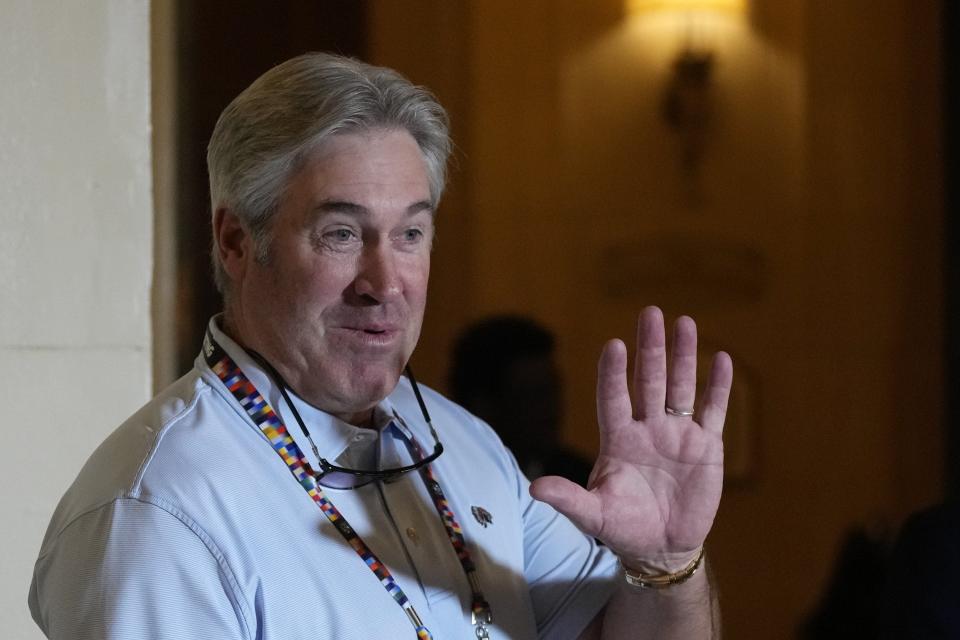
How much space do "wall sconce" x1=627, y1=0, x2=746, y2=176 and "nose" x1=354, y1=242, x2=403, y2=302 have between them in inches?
60.4

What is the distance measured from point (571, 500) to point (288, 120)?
54 cm

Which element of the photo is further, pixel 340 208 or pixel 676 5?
pixel 676 5

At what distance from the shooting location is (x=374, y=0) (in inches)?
104

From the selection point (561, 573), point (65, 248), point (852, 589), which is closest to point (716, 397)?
point (561, 573)

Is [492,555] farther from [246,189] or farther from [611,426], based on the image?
[246,189]

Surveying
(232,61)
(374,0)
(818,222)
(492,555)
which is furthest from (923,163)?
(492,555)

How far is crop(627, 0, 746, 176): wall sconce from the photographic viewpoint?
2.73 m

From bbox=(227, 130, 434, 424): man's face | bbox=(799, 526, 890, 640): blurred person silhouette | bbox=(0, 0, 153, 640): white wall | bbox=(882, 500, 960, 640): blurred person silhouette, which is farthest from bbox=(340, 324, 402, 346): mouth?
bbox=(799, 526, 890, 640): blurred person silhouette

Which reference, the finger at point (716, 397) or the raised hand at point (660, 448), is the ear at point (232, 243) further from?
the finger at point (716, 397)

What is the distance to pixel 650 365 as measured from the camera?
139cm

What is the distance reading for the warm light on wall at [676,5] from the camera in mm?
2729

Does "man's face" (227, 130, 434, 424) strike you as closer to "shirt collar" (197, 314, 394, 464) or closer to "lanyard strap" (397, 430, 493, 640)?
"shirt collar" (197, 314, 394, 464)

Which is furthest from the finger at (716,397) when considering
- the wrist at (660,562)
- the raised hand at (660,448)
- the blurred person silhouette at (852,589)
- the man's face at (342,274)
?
the blurred person silhouette at (852,589)

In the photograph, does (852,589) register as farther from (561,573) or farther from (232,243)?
(232,243)
